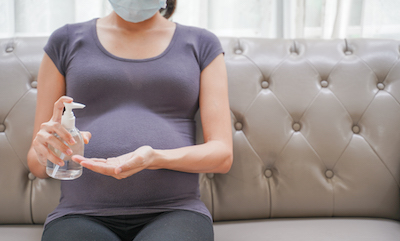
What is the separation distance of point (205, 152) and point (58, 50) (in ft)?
1.77

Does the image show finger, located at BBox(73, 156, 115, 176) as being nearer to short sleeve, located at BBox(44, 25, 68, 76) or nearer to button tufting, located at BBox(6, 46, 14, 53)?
short sleeve, located at BBox(44, 25, 68, 76)

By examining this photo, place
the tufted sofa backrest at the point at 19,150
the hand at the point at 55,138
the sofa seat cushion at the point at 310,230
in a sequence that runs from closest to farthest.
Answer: the hand at the point at 55,138 < the sofa seat cushion at the point at 310,230 < the tufted sofa backrest at the point at 19,150

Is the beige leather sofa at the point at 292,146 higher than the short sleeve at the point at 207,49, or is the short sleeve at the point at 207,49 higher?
the short sleeve at the point at 207,49

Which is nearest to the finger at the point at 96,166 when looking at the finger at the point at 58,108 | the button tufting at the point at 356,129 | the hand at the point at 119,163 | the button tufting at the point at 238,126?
the hand at the point at 119,163

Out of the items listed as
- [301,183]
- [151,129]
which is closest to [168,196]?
[151,129]

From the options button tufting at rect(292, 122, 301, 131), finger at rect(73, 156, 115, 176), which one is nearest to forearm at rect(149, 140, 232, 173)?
finger at rect(73, 156, 115, 176)

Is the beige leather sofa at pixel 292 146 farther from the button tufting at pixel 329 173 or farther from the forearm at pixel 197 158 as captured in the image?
the forearm at pixel 197 158

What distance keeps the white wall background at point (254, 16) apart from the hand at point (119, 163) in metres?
0.96

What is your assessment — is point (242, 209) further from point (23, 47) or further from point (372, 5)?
point (372, 5)

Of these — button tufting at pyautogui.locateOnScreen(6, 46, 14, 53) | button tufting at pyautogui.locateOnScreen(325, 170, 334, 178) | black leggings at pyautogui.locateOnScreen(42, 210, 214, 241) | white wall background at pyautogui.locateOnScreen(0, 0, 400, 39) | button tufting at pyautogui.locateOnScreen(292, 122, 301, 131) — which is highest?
white wall background at pyautogui.locateOnScreen(0, 0, 400, 39)

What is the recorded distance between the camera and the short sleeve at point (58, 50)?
101 cm

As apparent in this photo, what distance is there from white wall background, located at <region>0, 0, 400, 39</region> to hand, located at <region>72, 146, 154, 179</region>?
0.96 meters

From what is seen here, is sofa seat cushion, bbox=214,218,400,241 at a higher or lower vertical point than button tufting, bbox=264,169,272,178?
lower

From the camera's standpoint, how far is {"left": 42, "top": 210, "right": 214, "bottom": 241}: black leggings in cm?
76
